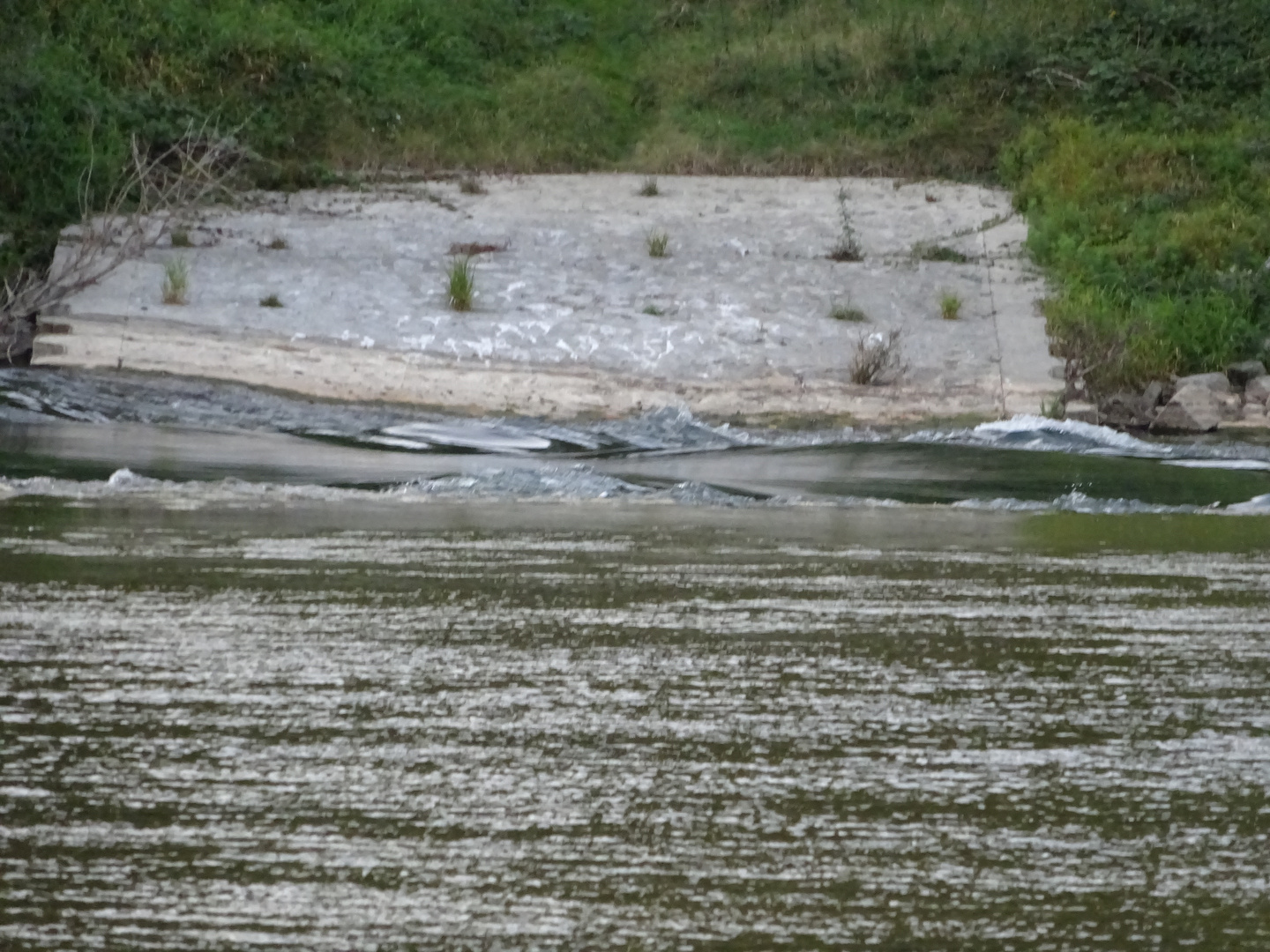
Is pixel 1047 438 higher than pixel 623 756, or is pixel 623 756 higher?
pixel 1047 438

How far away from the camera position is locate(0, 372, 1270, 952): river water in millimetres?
2598

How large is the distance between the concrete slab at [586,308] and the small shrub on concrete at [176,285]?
0.41 feet

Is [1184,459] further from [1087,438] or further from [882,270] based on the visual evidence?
[882,270]

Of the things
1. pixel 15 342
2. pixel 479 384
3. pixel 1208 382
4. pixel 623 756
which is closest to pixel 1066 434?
Answer: pixel 1208 382

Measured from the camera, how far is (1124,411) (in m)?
13.5

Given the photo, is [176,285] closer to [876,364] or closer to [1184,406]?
[876,364]

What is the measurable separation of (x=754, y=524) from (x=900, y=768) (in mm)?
4155

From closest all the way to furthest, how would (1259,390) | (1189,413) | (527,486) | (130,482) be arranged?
(130,482) → (527,486) → (1189,413) → (1259,390)

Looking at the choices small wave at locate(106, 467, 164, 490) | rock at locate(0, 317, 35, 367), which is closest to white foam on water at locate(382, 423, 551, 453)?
small wave at locate(106, 467, 164, 490)

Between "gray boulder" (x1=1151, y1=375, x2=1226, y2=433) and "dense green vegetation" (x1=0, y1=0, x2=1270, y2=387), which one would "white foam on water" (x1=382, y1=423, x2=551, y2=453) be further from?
"dense green vegetation" (x1=0, y1=0, x2=1270, y2=387)

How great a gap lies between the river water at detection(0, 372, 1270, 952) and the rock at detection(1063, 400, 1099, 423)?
5856 millimetres

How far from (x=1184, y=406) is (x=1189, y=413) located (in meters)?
0.07

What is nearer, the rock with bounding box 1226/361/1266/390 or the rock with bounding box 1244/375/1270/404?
the rock with bounding box 1244/375/1270/404

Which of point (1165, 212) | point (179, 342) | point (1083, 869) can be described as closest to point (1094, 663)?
point (1083, 869)
